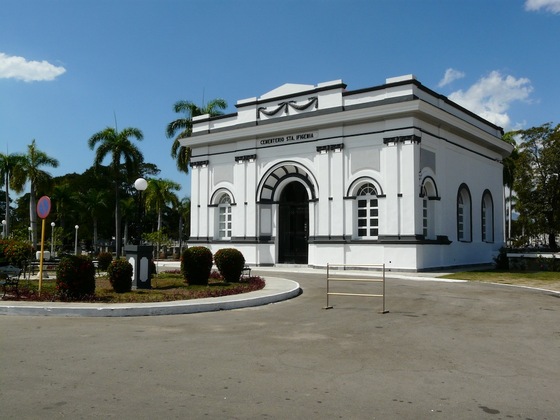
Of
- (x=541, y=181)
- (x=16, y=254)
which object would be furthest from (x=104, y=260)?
(x=541, y=181)

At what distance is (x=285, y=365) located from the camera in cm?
718

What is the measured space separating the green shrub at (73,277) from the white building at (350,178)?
16242 mm

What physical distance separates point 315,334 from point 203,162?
25.9 m

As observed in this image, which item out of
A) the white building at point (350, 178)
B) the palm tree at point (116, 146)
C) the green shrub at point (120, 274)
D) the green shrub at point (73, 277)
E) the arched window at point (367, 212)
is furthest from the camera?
the palm tree at point (116, 146)

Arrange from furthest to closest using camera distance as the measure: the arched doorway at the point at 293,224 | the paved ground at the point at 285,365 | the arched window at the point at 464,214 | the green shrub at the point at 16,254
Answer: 1. the arched doorway at the point at 293,224
2. the arched window at the point at 464,214
3. the green shrub at the point at 16,254
4. the paved ground at the point at 285,365

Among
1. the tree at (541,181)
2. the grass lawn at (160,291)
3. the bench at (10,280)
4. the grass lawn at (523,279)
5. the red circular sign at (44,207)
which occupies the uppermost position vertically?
the tree at (541,181)

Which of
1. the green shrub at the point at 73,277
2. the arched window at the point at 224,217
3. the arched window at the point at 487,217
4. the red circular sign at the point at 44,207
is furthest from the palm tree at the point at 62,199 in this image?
the green shrub at the point at 73,277

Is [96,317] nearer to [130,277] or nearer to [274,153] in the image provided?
[130,277]

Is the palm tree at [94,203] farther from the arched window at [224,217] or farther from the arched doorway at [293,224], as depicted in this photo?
the arched doorway at [293,224]

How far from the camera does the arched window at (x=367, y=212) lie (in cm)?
2780

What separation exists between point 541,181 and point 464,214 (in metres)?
7.89

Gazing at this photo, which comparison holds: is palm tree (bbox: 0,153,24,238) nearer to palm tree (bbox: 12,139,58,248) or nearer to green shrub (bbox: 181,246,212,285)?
palm tree (bbox: 12,139,58,248)

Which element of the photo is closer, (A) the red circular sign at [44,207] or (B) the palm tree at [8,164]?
(A) the red circular sign at [44,207]

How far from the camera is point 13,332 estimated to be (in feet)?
31.5
